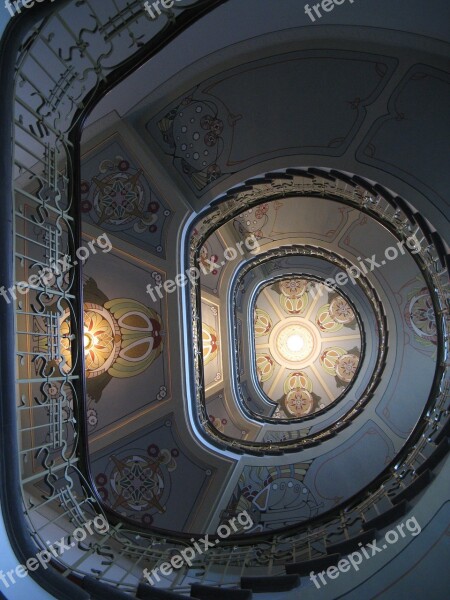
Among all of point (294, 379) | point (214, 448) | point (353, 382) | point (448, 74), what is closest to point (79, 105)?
point (448, 74)

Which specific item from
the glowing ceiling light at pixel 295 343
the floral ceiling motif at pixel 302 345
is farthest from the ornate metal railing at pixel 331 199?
the glowing ceiling light at pixel 295 343

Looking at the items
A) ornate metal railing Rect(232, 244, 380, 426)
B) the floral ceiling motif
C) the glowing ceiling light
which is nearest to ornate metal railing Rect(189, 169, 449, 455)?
ornate metal railing Rect(232, 244, 380, 426)

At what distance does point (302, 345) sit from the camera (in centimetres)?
1441

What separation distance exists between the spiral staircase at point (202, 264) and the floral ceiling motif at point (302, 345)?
4.44 meters

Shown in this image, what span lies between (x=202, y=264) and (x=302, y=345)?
6.67 m

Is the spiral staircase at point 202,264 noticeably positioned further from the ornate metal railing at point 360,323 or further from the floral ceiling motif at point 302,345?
the floral ceiling motif at point 302,345

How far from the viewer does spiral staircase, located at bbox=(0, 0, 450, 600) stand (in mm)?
3201

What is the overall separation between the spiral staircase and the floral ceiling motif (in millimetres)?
4445

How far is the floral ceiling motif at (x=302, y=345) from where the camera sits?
13359 mm

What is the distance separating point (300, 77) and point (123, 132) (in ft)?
7.77

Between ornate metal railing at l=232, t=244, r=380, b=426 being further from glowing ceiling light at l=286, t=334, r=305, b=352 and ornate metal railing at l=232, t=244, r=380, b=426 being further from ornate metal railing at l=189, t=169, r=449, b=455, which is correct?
glowing ceiling light at l=286, t=334, r=305, b=352

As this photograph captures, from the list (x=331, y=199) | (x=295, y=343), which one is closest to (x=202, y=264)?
(x=331, y=199)

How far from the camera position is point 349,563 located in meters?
3.13

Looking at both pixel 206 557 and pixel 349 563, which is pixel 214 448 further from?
pixel 349 563
